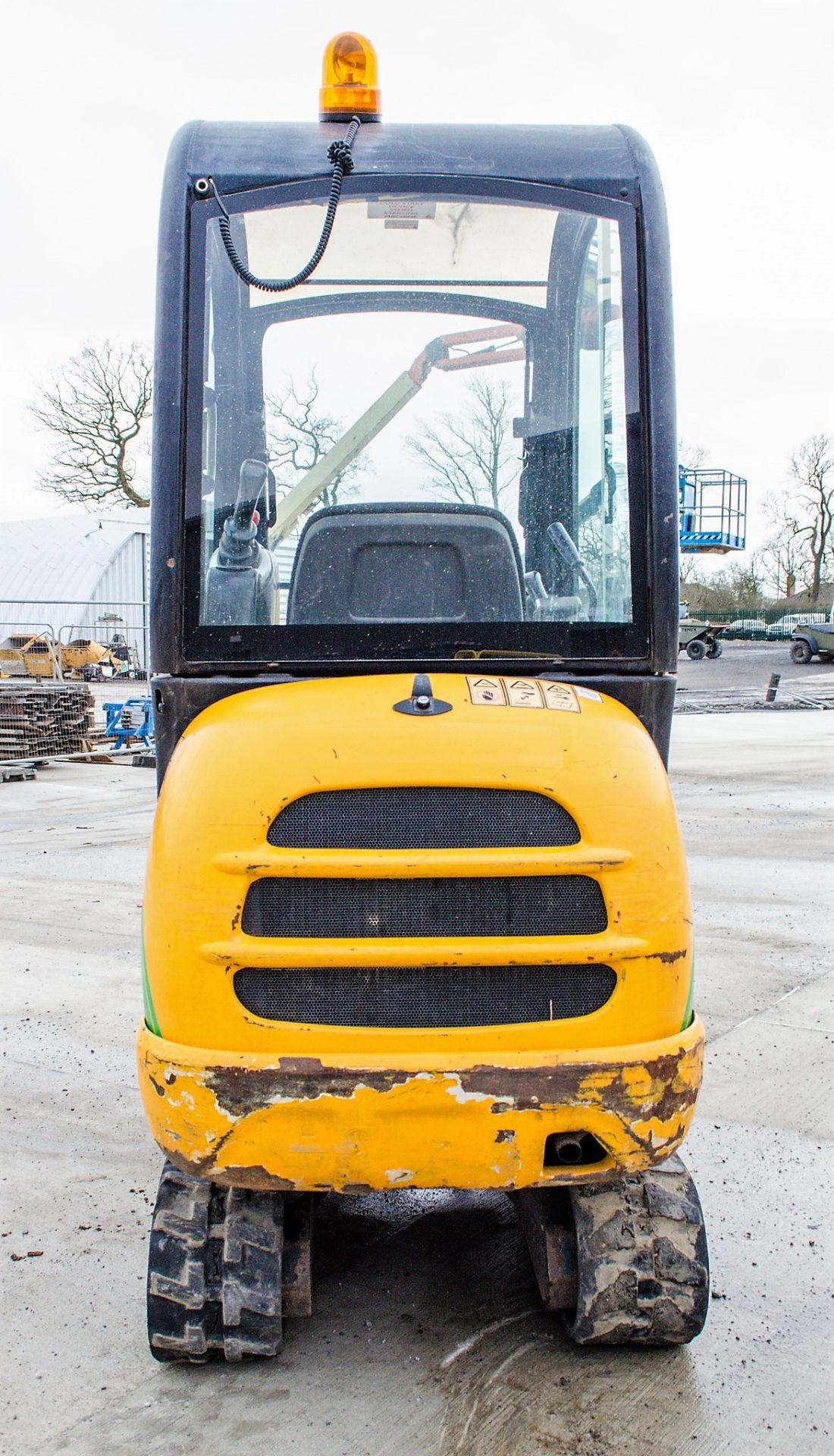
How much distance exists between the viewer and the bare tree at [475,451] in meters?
2.93

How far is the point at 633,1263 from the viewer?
2.55m

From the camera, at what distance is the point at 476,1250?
3150 millimetres

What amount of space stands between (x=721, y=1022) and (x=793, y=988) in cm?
65

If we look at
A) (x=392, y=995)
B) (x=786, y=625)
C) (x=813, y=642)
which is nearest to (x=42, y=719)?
(x=392, y=995)

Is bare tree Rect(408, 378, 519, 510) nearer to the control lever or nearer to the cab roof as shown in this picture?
the control lever

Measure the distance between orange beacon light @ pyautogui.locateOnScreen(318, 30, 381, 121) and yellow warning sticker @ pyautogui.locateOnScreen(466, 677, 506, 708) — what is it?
4.91 feet

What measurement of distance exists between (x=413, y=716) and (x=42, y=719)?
1228 cm

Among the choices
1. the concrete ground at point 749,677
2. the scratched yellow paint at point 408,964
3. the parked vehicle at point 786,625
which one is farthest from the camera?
the parked vehicle at point 786,625

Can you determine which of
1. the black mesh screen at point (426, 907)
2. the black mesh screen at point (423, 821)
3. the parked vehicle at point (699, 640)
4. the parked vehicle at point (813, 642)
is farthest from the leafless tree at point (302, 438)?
the parked vehicle at point (699, 640)

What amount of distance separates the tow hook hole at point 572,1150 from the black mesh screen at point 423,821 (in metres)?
0.59

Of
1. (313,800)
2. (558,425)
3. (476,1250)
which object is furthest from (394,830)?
(476,1250)

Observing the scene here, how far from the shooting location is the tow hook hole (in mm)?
2359

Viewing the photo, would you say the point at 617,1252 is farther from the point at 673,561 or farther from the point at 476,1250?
the point at 673,561

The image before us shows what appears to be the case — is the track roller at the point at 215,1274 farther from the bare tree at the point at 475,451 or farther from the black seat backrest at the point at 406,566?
the bare tree at the point at 475,451
